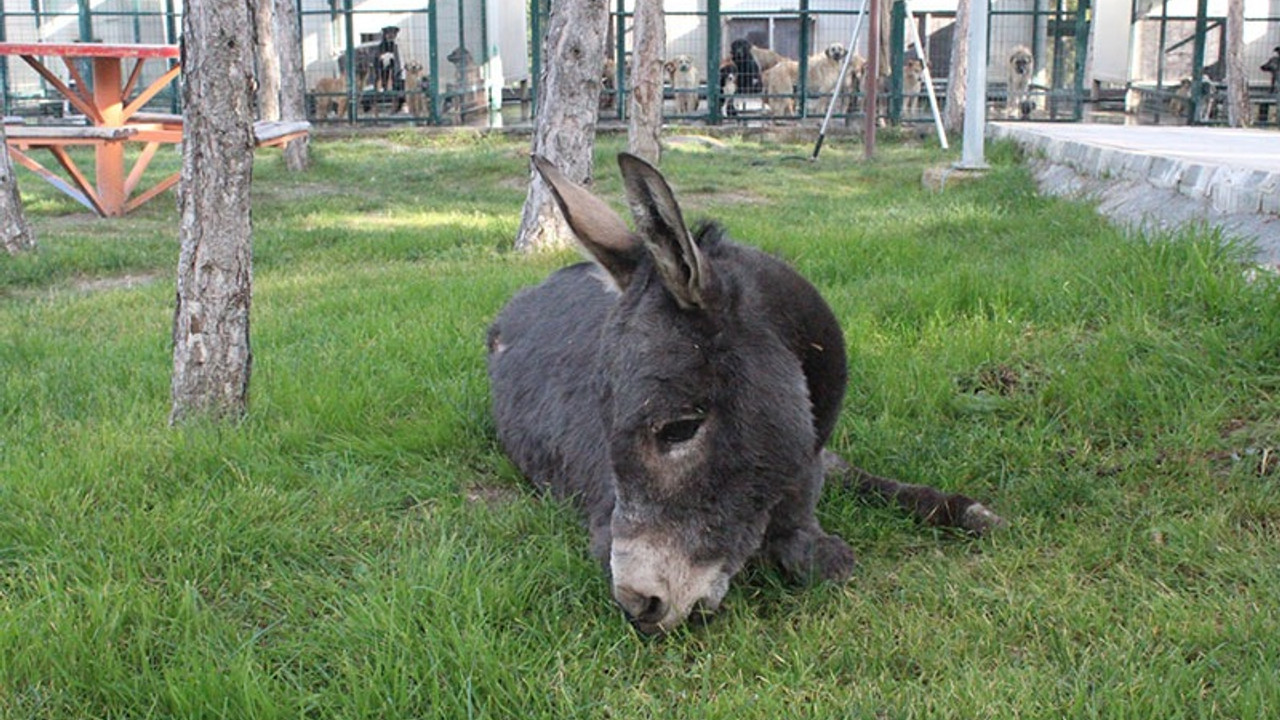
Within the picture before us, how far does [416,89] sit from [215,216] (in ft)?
62.1

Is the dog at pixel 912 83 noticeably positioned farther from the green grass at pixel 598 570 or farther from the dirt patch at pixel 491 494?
the dirt patch at pixel 491 494

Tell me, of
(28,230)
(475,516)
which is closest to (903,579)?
(475,516)

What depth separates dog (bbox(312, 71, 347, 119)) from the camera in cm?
2156

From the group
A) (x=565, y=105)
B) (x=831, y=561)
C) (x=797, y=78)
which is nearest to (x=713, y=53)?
(x=797, y=78)

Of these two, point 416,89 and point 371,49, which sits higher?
point 371,49

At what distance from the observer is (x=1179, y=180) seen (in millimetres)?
6359

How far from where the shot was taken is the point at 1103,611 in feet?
8.84

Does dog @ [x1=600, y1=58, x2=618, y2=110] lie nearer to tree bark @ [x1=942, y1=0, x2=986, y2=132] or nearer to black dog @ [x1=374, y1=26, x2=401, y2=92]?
black dog @ [x1=374, y1=26, x2=401, y2=92]

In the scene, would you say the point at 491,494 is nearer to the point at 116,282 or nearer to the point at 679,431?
the point at 679,431

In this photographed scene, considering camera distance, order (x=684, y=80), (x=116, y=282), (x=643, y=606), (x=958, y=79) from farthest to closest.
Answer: (x=684, y=80), (x=958, y=79), (x=116, y=282), (x=643, y=606)

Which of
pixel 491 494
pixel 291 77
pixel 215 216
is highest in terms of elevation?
pixel 291 77

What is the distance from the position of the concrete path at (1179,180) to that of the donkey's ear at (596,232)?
3.17 m

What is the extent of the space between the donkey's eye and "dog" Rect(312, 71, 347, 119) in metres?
20.2

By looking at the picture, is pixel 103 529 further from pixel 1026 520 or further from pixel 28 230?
pixel 28 230
